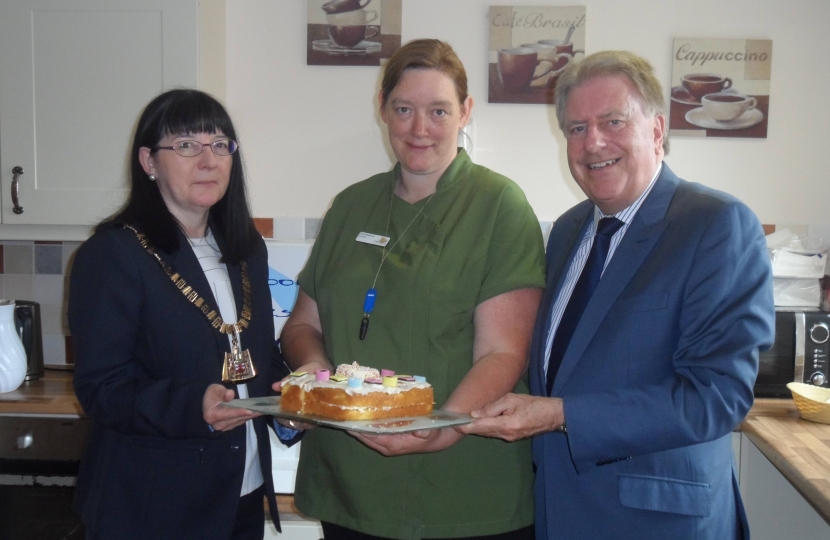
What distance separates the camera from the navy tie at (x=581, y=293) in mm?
1418

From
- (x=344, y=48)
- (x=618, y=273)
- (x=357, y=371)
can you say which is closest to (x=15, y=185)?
(x=344, y=48)

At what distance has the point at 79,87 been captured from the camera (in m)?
2.48

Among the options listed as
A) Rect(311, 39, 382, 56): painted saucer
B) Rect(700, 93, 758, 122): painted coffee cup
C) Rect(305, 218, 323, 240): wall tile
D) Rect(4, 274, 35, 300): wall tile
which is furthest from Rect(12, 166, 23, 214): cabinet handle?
Rect(700, 93, 758, 122): painted coffee cup

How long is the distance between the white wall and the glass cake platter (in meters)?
1.59

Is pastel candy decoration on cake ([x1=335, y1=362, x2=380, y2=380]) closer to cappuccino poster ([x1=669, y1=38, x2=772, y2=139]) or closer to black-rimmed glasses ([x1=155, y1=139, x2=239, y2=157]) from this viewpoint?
black-rimmed glasses ([x1=155, y1=139, x2=239, y2=157])

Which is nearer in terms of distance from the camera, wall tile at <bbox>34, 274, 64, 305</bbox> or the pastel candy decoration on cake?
the pastel candy decoration on cake

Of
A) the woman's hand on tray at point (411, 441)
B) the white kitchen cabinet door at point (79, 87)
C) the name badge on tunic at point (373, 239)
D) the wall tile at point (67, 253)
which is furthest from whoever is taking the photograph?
the wall tile at point (67, 253)

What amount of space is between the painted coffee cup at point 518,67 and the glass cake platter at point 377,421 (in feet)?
5.54

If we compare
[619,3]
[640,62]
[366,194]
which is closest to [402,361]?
[366,194]

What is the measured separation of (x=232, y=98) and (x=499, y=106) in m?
1.03

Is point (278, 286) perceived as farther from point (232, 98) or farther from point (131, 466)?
point (131, 466)

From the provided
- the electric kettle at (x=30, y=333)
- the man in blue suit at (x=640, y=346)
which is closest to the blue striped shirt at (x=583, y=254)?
the man in blue suit at (x=640, y=346)

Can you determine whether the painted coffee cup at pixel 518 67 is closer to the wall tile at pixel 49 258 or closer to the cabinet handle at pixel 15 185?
the cabinet handle at pixel 15 185

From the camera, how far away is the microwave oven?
7.72 feet
